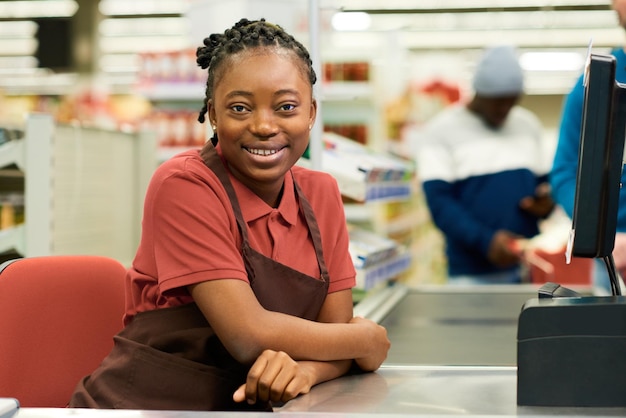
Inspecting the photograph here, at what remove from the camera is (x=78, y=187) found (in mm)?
4258

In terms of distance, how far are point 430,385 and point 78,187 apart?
10.7ft

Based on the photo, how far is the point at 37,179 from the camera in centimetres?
386

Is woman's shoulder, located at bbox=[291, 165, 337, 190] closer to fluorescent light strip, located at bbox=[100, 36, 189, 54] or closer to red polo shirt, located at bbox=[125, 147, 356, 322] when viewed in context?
red polo shirt, located at bbox=[125, 147, 356, 322]

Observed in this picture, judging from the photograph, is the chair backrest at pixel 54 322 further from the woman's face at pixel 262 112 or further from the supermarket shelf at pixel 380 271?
the supermarket shelf at pixel 380 271

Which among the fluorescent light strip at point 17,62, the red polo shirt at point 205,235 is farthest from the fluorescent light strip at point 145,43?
the red polo shirt at point 205,235

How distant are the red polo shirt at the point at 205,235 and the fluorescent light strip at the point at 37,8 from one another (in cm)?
1253

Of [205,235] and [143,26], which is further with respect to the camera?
[143,26]

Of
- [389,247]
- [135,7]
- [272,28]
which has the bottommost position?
[389,247]

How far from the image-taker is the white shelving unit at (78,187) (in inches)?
151

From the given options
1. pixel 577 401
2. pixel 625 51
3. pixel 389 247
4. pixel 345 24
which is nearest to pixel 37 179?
pixel 389 247

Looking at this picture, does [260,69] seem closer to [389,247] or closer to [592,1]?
[389,247]

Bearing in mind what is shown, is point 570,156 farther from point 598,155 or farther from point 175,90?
point 175,90

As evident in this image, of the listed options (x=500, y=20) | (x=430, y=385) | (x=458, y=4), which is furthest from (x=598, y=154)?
(x=500, y=20)

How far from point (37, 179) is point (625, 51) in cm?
257
